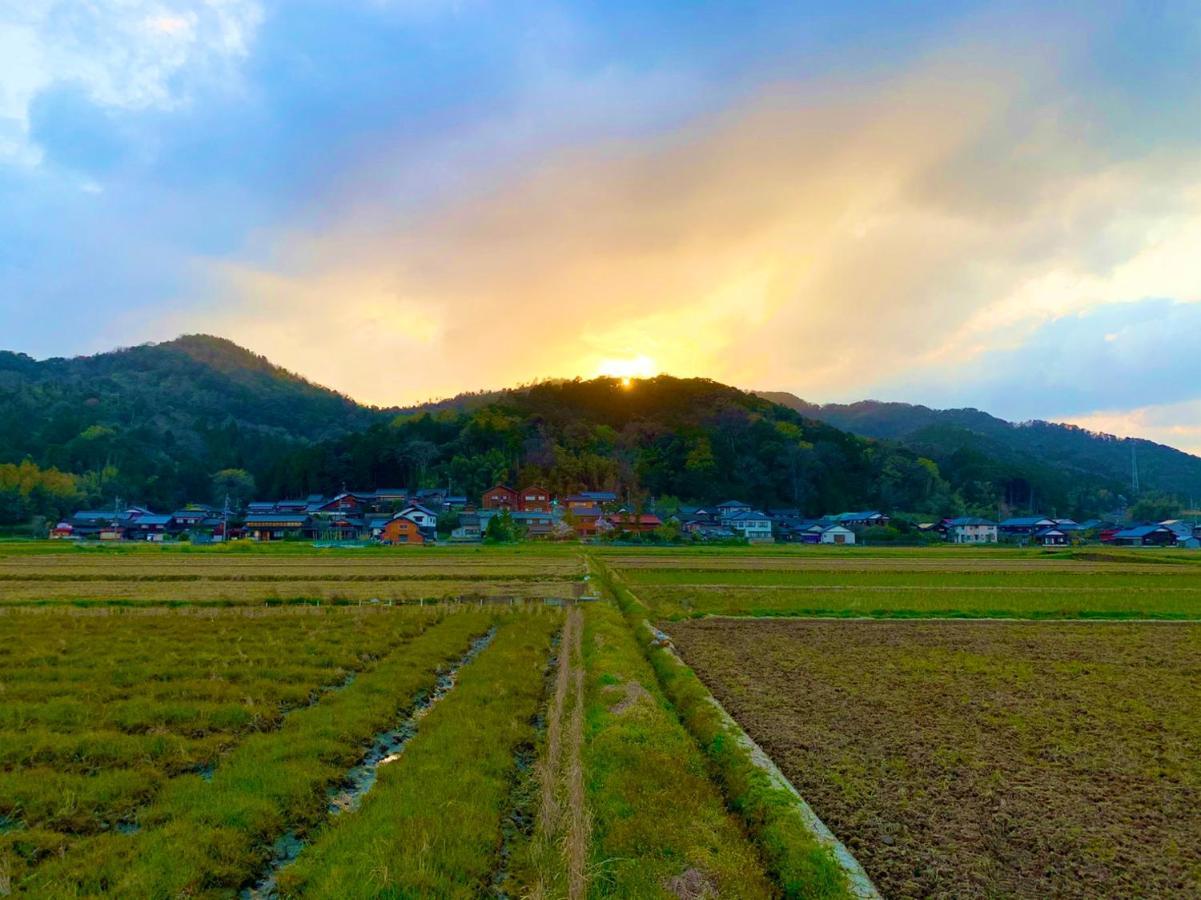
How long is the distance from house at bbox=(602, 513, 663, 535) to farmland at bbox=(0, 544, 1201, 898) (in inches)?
2540

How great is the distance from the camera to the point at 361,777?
7.86 metres

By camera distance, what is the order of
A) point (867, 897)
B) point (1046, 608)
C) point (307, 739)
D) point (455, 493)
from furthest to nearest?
point (455, 493)
point (1046, 608)
point (307, 739)
point (867, 897)

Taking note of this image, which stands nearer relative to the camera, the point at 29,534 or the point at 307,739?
the point at 307,739

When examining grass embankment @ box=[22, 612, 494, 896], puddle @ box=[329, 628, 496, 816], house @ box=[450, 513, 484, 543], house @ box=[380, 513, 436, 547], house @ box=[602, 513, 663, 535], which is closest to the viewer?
grass embankment @ box=[22, 612, 494, 896]

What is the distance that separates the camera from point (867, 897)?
5086mm

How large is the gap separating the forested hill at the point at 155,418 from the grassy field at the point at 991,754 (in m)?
97.1

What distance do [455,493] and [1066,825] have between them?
98.3m

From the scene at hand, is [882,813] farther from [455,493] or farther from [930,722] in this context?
[455,493]

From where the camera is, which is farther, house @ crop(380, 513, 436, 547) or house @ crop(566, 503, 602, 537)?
house @ crop(566, 503, 602, 537)

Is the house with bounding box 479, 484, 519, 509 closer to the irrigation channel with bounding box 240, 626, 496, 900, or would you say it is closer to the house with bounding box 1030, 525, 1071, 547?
the house with bounding box 1030, 525, 1071, 547

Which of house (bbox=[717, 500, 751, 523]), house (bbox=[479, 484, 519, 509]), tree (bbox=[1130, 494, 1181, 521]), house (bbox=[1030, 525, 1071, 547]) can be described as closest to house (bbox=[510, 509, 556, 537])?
house (bbox=[479, 484, 519, 509])

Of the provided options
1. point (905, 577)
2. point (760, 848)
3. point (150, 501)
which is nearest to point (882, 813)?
point (760, 848)

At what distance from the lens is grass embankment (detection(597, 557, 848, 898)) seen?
A: 17.5ft

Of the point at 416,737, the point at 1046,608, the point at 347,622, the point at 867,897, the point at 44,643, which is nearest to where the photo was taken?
the point at 867,897
